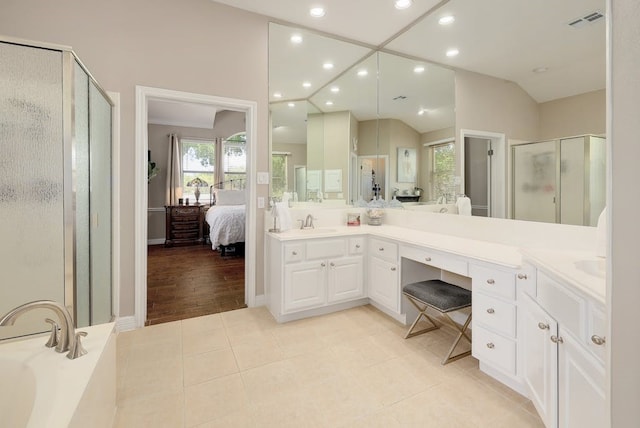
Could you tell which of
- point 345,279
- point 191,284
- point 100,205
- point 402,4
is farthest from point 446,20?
point 191,284

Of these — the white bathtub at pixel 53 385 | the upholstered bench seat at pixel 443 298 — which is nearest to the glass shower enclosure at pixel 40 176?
the white bathtub at pixel 53 385

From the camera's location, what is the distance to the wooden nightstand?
21.3ft

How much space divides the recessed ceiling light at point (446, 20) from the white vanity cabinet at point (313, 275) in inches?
86.9

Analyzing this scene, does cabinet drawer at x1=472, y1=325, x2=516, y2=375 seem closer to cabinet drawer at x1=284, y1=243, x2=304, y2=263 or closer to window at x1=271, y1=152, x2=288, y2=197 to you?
cabinet drawer at x1=284, y1=243, x2=304, y2=263

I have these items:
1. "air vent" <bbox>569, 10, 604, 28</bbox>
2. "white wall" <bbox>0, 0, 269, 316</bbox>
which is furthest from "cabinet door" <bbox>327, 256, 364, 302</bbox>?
"air vent" <bbox>569, 10, 604, 28</bbox>

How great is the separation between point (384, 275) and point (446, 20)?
2.48 metres

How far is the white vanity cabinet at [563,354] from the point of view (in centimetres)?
103

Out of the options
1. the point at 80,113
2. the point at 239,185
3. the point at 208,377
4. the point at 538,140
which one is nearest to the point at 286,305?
the point at 208,377

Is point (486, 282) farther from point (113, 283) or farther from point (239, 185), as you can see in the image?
point (239, 185)

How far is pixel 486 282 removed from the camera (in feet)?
6.30

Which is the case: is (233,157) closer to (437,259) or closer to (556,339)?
(437,259)

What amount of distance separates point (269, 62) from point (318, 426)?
3223mm

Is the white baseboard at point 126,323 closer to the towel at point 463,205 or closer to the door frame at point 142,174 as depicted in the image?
the door frame at point 142,174

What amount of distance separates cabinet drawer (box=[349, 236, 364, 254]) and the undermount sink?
1813 millimetres
